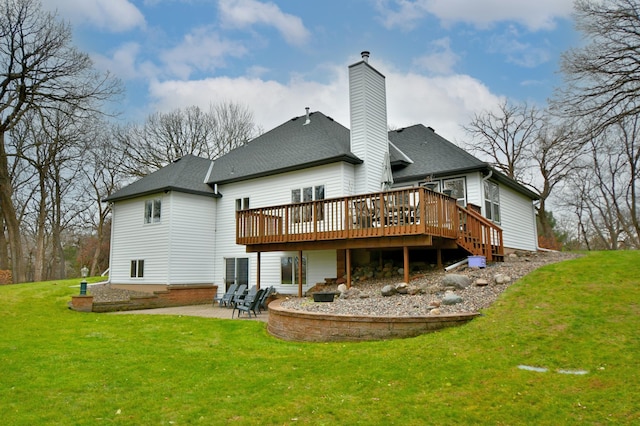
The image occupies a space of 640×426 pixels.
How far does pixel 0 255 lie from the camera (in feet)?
75.0

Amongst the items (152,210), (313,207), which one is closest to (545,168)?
(313,207)

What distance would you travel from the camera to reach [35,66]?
18.3 metres

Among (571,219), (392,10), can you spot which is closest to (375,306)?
(392,10)

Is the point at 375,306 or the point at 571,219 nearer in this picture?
the point at 375,306

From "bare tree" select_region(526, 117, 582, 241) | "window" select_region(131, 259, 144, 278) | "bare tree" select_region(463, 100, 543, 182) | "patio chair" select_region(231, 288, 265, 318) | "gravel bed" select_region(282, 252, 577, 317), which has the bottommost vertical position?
"patio chair" select_region(231, 288, 265, 318)

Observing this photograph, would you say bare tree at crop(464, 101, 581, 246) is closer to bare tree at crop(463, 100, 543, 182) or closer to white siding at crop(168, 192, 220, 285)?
bare tree at crop(463, 100, 543, 182)

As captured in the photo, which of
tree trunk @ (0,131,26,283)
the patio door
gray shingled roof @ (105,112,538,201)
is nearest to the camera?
gray shingled roof @ (105,112,538,201)

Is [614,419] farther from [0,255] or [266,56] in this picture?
[0,255]

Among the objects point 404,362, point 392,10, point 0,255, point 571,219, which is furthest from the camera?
point 571,219

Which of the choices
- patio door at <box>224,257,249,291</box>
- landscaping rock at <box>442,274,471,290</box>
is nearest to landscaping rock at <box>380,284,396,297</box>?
landscaping rock at <box>442,274,471,290</box>

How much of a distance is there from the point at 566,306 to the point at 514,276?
7.53ft

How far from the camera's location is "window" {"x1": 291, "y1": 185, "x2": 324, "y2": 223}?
13273 millimetres

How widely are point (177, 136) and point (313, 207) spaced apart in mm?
20640

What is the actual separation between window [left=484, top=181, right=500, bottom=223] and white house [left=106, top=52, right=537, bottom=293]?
1.4 inches
